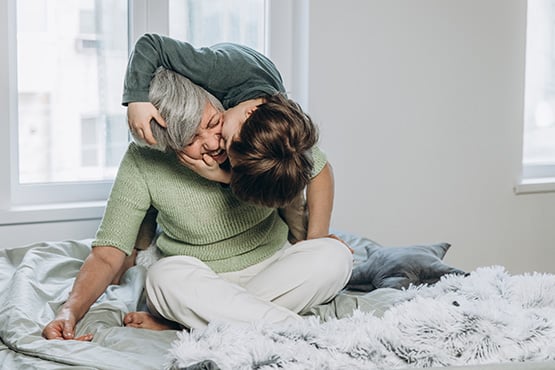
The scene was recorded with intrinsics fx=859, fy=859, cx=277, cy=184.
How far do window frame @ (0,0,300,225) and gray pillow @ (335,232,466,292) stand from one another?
0.99 meters

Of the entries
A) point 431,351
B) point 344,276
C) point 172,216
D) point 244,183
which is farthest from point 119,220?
point 431,351

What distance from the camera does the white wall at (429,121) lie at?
3.03 meters

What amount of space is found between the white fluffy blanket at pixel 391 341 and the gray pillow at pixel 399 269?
0.59 metres

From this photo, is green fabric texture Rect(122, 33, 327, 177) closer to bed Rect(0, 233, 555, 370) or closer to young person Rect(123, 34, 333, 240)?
young person Rect(123, 34, 333, 240)

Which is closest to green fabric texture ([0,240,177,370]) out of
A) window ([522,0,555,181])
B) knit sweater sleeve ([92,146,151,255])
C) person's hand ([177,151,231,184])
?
knit sweater sleeve ([92,146,151,255])

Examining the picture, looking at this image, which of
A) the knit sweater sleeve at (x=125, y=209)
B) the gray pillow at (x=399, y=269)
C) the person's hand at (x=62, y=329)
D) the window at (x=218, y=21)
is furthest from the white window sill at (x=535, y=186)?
the person's hand at (x=62, y=329)

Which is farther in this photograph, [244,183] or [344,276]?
[344,276]

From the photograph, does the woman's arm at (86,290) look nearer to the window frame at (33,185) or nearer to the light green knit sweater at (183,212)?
the light green knit sweater at (183,212)

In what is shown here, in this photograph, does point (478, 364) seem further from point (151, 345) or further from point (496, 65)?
point (496, 65)

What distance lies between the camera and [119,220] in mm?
1893

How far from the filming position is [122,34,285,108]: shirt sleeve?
5.78ft

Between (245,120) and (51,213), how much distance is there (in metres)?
1.19

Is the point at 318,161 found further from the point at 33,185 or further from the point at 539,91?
the point at 539,91

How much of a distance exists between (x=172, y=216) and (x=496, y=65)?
1.81 m
